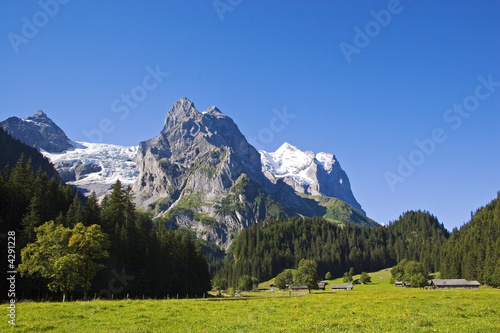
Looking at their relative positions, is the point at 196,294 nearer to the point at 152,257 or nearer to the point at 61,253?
the point at 152,257

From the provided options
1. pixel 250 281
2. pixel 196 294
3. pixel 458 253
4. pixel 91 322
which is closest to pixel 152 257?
pixel 196 294

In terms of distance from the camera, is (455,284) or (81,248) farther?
(455,284)

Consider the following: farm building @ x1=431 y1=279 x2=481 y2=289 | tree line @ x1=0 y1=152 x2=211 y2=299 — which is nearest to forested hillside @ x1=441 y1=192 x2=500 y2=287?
farm building @ x1=431 y1=279 x2=481 y2=289

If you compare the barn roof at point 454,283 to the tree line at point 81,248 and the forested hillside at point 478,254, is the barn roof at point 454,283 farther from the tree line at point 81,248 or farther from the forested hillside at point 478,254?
the tree line at point 81,248

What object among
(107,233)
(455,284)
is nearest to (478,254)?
(455,284)

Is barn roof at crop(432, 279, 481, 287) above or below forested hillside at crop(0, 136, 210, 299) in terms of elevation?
below

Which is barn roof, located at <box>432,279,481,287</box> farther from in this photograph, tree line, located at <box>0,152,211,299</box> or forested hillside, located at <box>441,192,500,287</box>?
tree line, located at <box>0,152,211,299</box>

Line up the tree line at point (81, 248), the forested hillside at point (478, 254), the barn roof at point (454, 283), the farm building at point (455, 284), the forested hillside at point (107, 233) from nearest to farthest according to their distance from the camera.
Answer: the tree line at point (81, 248)
the forested hillside at point (107, 233)
the farm building at point (455, 284)
the barn roof at point (454, 283)
the forested hillside at point (478, 254)

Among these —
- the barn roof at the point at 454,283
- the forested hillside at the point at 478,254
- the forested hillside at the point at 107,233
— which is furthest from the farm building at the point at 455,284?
the forested hillside at the point at 107,233

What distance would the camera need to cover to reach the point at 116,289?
7406 centimetres

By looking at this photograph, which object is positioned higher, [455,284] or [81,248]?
[81,248]

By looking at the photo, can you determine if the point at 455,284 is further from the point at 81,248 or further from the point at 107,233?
the point at 81,248

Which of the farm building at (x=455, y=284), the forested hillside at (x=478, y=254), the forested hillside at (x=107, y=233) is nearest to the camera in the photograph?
the forested hillside at (x=107, y=233)

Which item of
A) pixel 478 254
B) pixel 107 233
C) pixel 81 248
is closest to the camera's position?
pixel 81 248
